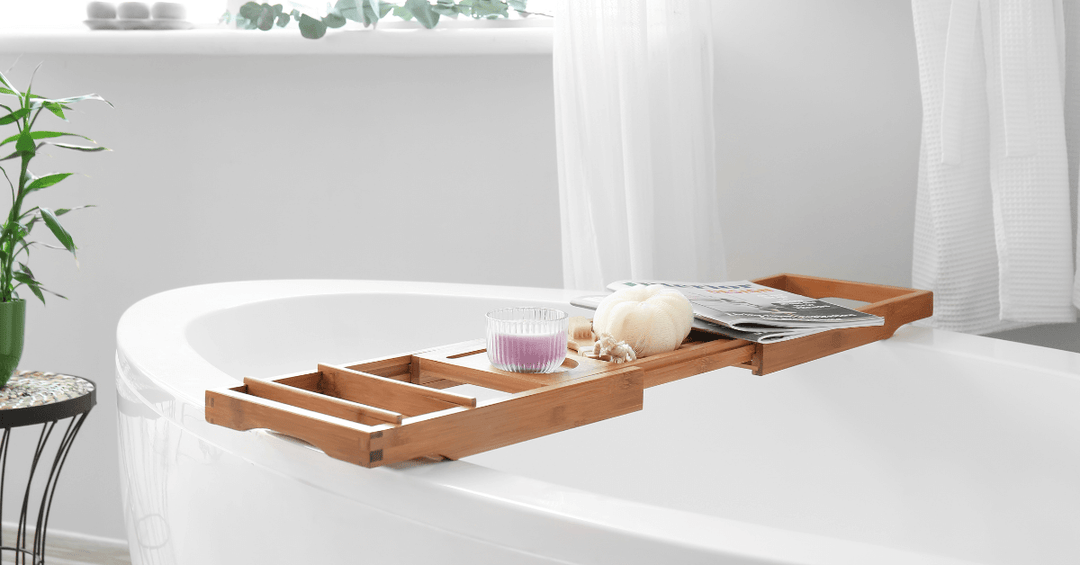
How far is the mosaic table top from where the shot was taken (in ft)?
4.37

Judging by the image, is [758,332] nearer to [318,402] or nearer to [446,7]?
[318,402]

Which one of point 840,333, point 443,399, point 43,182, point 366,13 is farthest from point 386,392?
point 366,13

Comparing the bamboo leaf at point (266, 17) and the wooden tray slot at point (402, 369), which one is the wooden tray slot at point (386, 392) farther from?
the bamboo leaf at point (266, 17)

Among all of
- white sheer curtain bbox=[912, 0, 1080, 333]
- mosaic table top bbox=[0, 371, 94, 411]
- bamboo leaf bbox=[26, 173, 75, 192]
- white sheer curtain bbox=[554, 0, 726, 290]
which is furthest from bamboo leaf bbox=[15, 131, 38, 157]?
white sheer curtain bbox=[912, 0, 1080, 333]

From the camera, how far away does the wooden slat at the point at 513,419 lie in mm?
620

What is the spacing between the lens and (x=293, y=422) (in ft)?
2.12

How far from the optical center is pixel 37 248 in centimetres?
192

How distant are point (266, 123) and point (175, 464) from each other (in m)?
1.12

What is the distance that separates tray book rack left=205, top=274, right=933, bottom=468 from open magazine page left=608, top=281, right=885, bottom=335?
0.09ft

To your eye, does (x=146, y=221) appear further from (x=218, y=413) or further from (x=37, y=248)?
(x=218, y=413)

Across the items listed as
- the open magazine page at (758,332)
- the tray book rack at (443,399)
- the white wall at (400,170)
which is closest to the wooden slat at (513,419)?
the tray book rack at (443,399)

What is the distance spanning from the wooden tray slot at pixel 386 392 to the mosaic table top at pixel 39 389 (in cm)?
77

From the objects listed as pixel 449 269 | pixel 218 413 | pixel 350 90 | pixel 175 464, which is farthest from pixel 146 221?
pixel 218 413

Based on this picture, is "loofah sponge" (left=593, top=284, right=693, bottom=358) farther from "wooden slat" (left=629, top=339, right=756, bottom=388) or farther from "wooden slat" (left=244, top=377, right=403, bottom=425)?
"wooden slat" (left=244, top=377, right=403, bottom=425)
